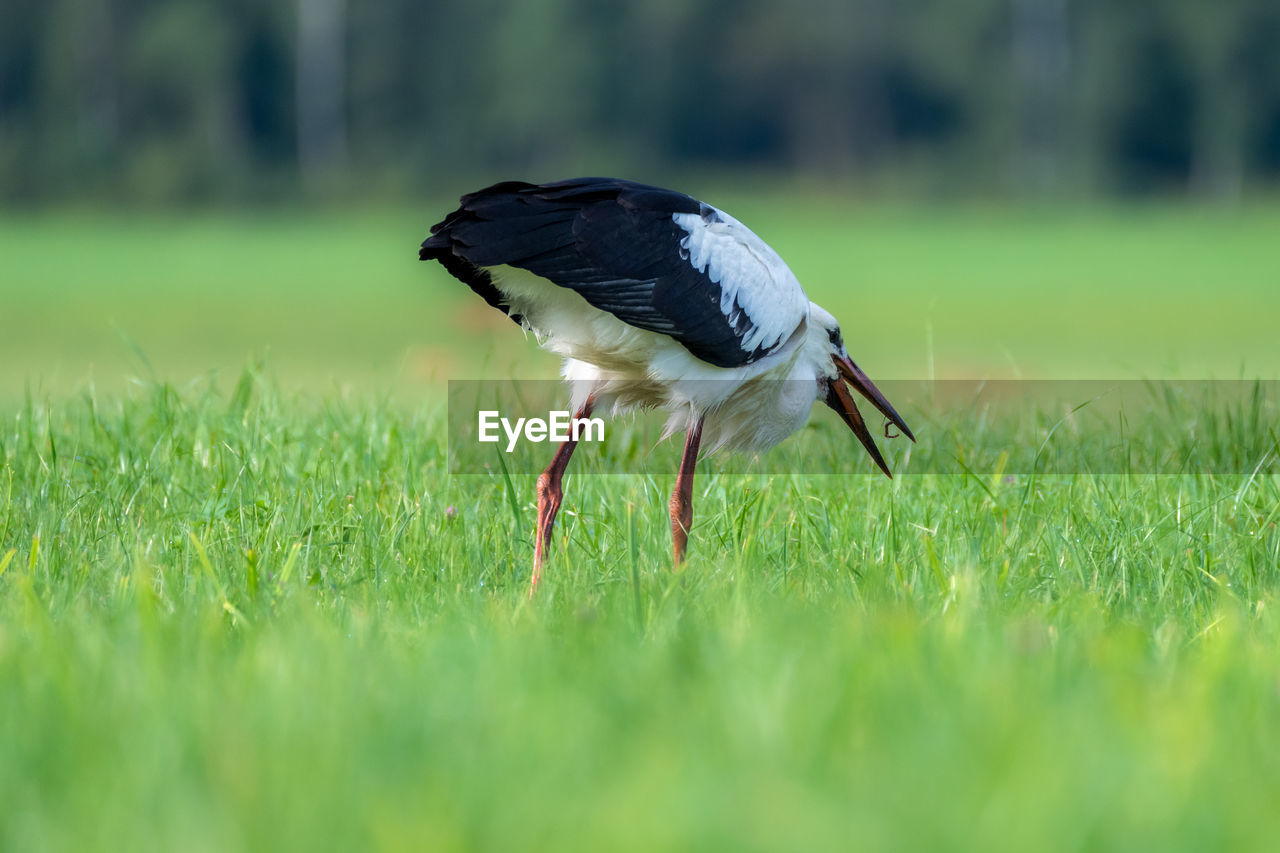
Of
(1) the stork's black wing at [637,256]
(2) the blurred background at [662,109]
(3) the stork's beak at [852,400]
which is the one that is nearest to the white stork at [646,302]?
(1) the stork's black wing at [637,256]

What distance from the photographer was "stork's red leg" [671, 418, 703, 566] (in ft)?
14.4

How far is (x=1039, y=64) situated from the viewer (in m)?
39.5

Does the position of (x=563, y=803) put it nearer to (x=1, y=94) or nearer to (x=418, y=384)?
(x=418, y=384)

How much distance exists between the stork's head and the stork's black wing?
14.5 inches

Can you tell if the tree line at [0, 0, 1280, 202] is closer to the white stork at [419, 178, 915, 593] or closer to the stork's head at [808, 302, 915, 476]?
the stork's head at [808, 302, 915, 476]

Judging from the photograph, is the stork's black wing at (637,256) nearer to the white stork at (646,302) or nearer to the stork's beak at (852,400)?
the white stork at (646,302)

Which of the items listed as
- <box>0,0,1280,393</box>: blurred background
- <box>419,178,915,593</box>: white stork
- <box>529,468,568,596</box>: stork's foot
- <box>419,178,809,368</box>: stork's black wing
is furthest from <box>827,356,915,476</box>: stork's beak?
<box>0,0,1280,393</box>: blurred background

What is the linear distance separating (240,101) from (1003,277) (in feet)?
75.5

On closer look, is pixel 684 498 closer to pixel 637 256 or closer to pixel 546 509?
pixel 546 509

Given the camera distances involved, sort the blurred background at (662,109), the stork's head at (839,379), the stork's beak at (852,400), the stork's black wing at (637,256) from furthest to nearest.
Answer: the blurred background at (662,109) < the stork's beak at (852,400) < the stork's head at (839,379) < the stork's black wing at (637,256)

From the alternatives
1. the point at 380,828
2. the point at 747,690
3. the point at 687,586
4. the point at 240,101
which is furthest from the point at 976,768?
the point at 240,101

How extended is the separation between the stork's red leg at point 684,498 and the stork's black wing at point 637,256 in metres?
0.30

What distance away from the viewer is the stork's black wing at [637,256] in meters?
4.03

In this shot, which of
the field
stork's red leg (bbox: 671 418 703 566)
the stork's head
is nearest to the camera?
the field
